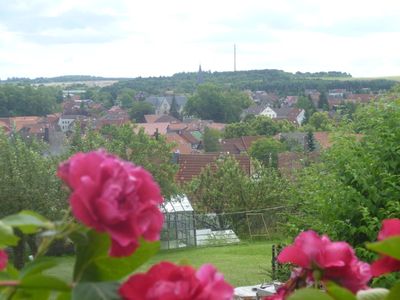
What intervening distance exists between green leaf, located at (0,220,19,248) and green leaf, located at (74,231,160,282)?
0.07m

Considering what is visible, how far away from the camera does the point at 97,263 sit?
1.64 feet

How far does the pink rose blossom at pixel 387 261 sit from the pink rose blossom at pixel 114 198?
214mm

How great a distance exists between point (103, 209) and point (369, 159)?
3.73 metres

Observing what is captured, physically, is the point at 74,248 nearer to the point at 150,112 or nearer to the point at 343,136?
the point at 343,136

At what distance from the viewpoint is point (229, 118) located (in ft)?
197

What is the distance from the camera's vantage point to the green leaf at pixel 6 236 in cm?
52

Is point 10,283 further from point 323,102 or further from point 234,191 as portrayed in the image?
point 323,102

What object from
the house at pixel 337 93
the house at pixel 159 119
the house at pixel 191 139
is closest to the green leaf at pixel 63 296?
the house at pixel 191 139

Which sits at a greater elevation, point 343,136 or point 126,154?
point 343,136

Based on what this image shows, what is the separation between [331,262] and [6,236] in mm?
264

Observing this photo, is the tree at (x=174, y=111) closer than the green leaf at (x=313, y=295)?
No

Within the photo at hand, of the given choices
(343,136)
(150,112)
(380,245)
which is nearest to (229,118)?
(150,112)

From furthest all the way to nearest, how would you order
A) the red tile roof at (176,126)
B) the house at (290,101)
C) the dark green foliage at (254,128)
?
the house at (290,101), the red tile roof at (176,126), the dark green foliage at (254,128)

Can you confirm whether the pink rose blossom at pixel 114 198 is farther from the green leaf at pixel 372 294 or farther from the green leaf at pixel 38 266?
the green leaf at pixel 372 294
